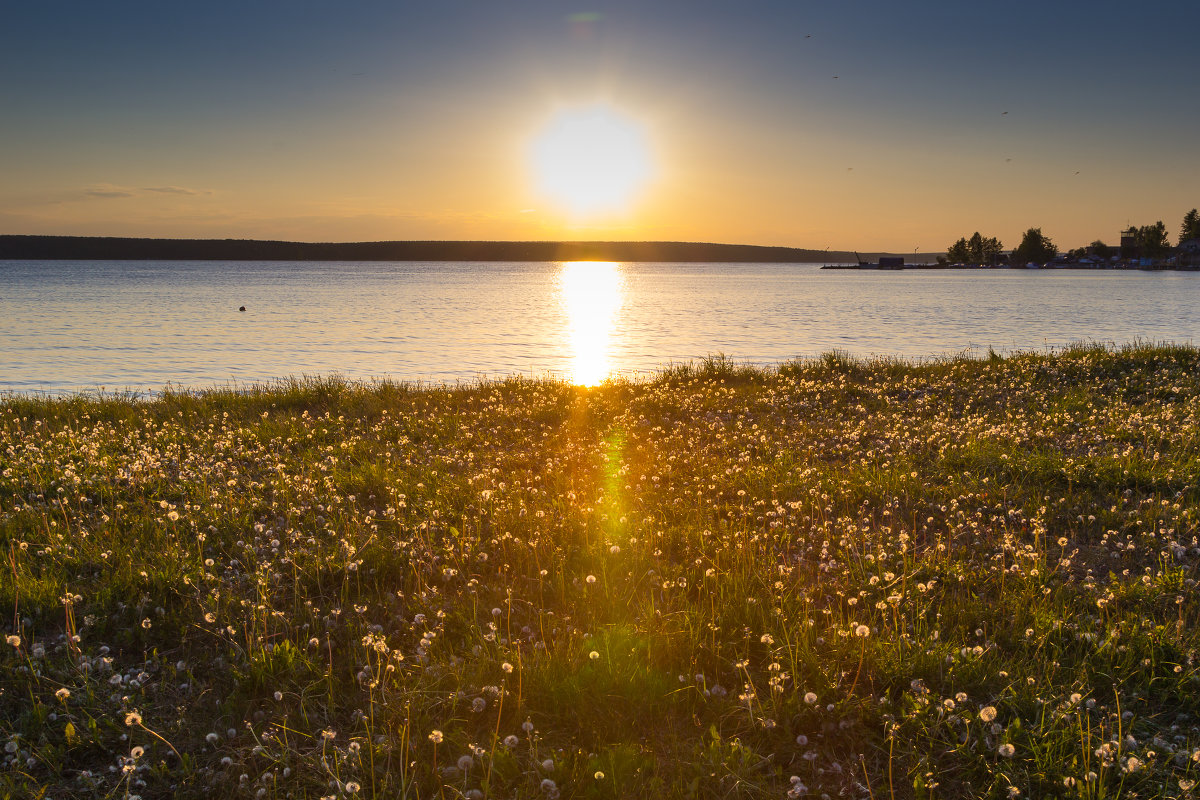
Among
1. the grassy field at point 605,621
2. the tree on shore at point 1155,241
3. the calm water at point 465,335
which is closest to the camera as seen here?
the grassy field at point 605,621

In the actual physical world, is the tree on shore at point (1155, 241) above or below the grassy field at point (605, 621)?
above

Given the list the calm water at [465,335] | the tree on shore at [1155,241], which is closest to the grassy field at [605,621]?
the calm water at [465,335]

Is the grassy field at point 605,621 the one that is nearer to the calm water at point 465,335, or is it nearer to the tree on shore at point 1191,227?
the calm water at point 465,335

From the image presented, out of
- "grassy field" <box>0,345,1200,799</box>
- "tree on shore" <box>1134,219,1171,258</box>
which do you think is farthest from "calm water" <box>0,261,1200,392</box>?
"tree on shore" <box>1134,219,1171,258</box>

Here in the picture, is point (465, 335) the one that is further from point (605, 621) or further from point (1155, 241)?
point (1155, 241)

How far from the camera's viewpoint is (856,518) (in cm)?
776

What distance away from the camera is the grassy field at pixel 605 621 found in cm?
403

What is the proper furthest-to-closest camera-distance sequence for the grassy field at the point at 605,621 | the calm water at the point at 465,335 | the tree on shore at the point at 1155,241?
the tree on shore at the point at 1155,241, the calm water at the point at 465,335, the grassy field at the point at 605,621

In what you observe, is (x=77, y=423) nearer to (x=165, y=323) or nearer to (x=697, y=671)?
(x=697, y=671)

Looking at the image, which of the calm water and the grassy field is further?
the calm water

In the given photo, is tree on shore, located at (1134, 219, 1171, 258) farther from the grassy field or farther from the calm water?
the grassy field

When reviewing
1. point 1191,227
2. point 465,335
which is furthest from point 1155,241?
point 465,335

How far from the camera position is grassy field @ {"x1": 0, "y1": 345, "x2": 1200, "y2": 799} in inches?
159

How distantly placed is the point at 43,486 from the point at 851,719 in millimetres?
9628
